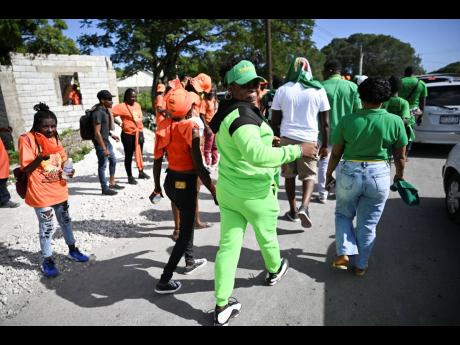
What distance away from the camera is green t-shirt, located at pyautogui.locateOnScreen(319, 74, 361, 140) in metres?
4.57

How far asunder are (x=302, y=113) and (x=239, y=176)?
2.03 meters

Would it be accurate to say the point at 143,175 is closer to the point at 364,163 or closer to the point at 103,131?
the point at 103,131

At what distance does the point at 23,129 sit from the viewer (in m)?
9.90

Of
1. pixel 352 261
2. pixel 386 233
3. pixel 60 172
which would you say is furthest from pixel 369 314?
pixel 60 172

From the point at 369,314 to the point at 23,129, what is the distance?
35.7 ft

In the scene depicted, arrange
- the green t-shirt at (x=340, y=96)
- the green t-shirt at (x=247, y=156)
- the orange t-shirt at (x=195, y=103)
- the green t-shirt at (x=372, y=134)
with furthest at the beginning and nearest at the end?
the green t-shirt at (x=340, y=96) < the orange t-shirt at (x=195, y=103) < the green t-shirt at (x=372, y=134) < the green t-shirt at (x=247, y=156)

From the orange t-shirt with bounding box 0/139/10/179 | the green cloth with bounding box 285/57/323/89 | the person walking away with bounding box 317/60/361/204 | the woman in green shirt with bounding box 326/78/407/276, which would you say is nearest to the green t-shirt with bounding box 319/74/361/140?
the person walking away with bounding box 317/60/361/204

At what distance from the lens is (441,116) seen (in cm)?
705

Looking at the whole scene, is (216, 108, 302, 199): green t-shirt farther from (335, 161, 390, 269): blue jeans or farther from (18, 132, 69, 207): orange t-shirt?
(18, 132, 69, 207): orange t-shirt

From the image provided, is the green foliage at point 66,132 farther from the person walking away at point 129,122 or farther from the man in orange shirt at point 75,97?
the person walking away at point 129,122

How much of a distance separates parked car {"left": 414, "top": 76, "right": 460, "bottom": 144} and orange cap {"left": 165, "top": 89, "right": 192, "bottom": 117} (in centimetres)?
652

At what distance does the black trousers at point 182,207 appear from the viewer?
2844 millimetres

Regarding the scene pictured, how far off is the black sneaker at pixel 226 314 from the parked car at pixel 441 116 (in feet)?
22.3

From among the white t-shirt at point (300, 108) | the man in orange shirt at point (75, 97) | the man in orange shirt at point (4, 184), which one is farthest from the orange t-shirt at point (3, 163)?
the man in orange shirt at point (75, 97)
